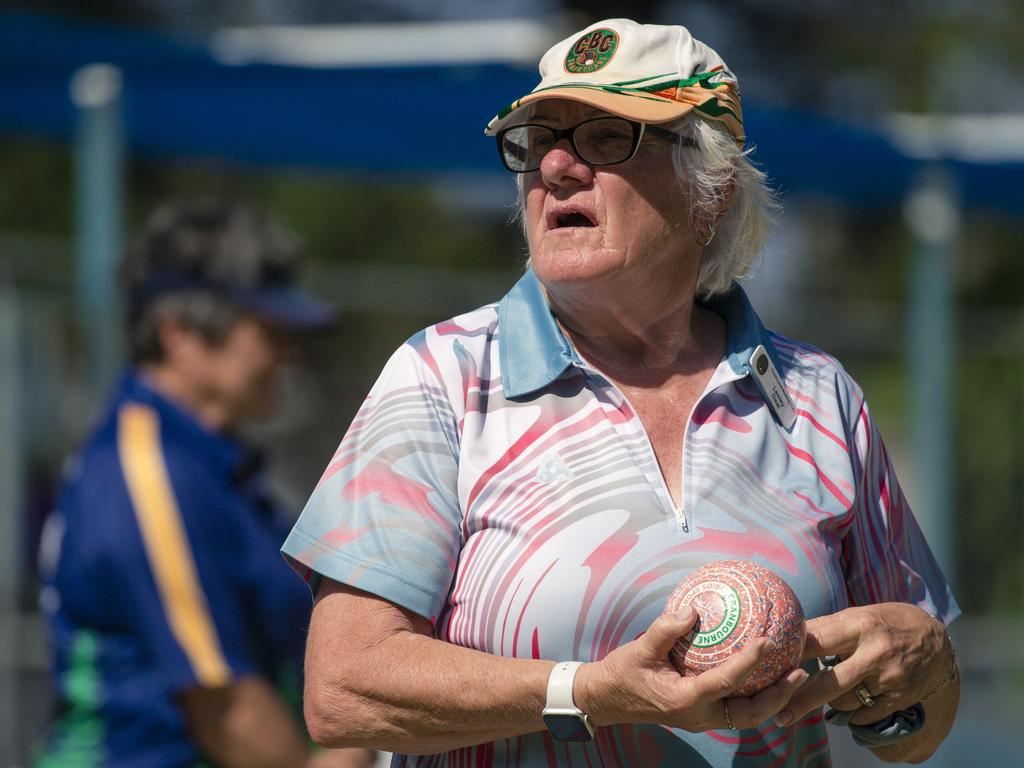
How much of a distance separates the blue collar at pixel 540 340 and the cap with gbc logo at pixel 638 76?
11.5 inches

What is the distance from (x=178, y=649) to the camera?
3.50 m

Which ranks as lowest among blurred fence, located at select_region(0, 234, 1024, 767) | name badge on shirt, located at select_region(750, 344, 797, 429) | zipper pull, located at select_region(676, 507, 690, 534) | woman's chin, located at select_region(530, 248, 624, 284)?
blurred fence, located at select_region(0, 234, 1024, 767)

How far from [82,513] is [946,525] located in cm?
531

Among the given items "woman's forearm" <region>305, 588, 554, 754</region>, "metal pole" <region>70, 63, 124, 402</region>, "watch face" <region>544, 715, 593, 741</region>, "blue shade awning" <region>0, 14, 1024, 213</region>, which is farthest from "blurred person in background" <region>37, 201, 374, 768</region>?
"blue shade awning" <region>0, 14, 1024, 213</region>

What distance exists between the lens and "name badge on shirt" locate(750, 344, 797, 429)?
2574 mm

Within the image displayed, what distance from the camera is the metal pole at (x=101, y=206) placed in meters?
5.75

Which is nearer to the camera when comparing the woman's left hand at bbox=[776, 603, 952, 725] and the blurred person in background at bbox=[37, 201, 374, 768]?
the woman's left hand at bbox=[776, 603, 952, 725]

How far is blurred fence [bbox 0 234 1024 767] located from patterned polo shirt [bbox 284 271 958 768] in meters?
4.15

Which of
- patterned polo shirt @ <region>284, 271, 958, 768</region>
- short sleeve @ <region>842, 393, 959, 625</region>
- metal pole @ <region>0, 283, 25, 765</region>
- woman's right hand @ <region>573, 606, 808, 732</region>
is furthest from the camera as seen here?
metal pole @ <region>0, 283, 25, 765</region>

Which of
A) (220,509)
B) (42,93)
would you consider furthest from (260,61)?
(220,509)

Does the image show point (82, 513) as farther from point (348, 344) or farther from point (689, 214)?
point (348, 344)

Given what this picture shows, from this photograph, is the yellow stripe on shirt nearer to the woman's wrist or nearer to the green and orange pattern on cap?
the green and orange pattern on cap

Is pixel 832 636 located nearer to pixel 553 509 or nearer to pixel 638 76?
pixel 553 509

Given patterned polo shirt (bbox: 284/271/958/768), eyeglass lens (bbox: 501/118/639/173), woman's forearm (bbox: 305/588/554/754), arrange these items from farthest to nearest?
eyeglass lens (bbox: 501/118/639/173), patterned polo shirt (bbox: 284/271/958/768), woman's forearm (bbox: 305/588/554/754)
